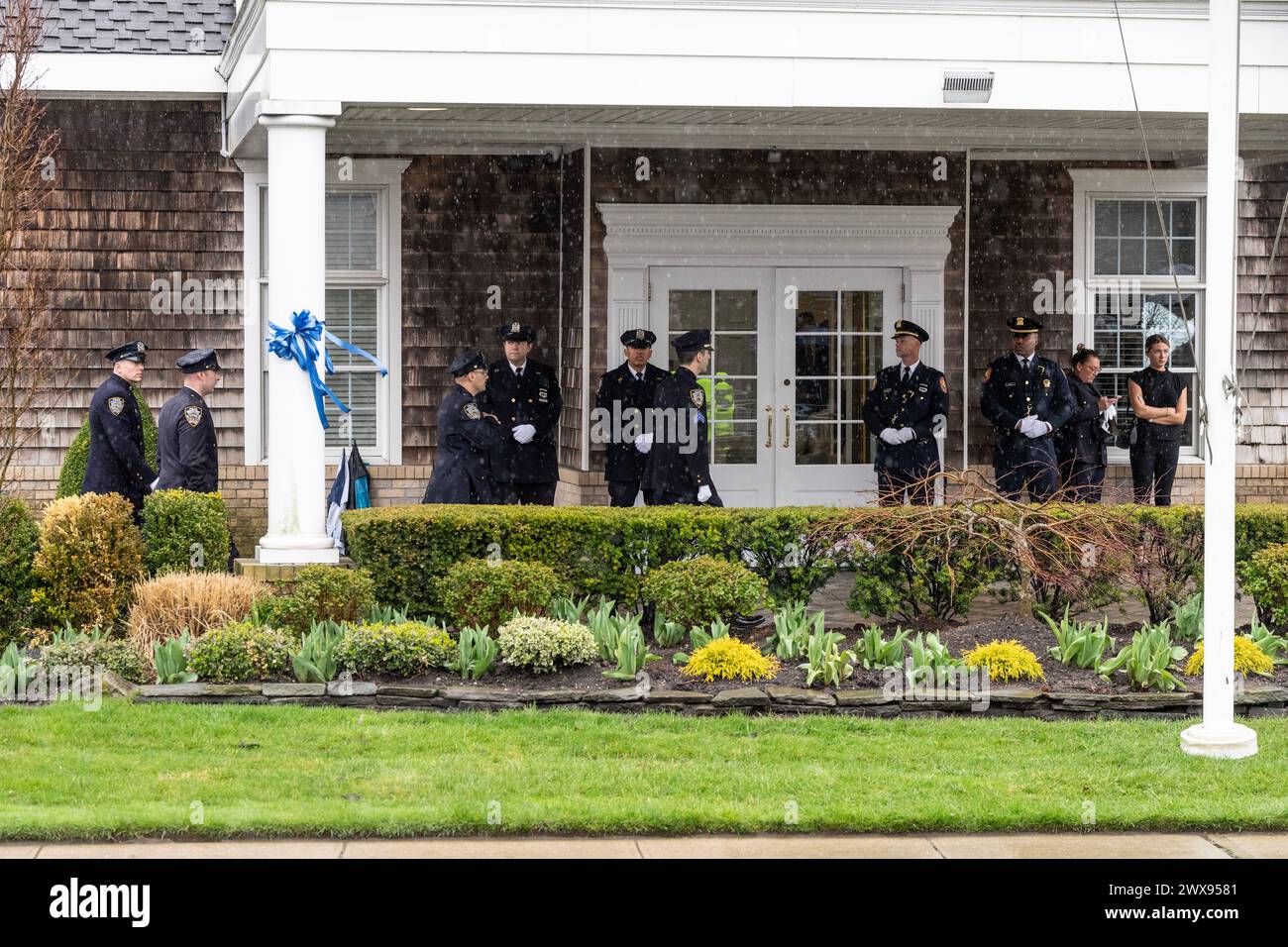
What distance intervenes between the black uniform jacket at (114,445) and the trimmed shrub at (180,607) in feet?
6.07

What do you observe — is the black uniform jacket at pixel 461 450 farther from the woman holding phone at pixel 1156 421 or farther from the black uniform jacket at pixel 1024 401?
the woman holding phone at pixel 1156 421

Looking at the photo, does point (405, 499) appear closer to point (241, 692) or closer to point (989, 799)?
point (241, 692)

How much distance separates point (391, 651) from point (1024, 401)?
248 inches

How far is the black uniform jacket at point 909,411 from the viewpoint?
41.3 feet

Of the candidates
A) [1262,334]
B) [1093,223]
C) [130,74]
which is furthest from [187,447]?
[1262,334]

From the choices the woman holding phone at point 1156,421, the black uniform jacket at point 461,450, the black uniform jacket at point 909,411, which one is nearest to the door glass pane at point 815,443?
the black uniform jacket at point 909,411

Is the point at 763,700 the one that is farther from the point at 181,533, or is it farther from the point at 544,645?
the point at 181,533

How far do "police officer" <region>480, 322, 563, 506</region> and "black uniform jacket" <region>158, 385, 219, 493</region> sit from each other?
2.18m

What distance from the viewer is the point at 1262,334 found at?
14430mm

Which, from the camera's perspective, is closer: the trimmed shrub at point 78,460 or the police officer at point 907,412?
the trimmed shrub at point 78,460

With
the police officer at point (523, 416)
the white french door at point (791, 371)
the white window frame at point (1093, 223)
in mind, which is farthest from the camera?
the white window frame at point (1093, 223)

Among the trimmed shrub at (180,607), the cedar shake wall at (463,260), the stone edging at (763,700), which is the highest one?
the cedar shake wall at (463,260)

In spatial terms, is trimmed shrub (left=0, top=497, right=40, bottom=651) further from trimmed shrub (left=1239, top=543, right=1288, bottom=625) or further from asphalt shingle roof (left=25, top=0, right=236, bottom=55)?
trimmed shrub (left=1239, top=543, right=1288, bottom=625)

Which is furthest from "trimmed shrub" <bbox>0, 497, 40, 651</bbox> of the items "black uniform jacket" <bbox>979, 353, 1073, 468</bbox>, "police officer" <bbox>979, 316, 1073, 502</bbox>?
"black uniform jacket" <bbox>979, 353, 1073, 468</bbox>
